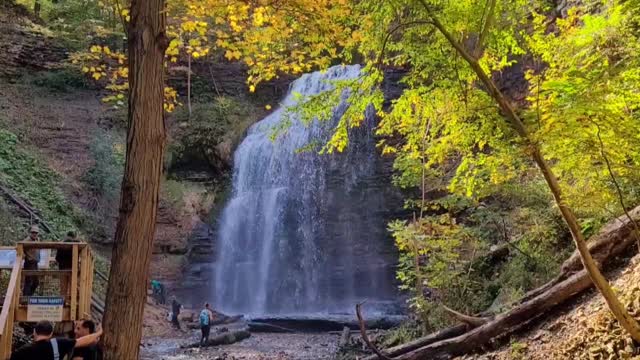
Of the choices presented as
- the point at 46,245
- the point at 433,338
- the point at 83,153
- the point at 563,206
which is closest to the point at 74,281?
the point at 46,245

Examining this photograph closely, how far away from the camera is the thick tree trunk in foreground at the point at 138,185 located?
4.05 meters

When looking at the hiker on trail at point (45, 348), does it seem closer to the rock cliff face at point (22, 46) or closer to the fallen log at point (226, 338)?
the fallen log at point (226, 338)

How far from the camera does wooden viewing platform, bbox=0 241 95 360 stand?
593 cm

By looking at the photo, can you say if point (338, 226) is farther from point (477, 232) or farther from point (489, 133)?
point (489, 133)

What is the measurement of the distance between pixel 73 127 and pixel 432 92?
72.7 feet

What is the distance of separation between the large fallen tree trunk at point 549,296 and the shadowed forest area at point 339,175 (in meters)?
0.02

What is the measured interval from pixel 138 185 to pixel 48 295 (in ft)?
13.6

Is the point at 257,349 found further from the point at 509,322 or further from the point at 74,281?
the point at 509,322

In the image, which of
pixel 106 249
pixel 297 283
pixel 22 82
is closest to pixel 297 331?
pixel 297 283

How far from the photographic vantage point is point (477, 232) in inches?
440

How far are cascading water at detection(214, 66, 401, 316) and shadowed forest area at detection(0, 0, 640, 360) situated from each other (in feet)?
0.33

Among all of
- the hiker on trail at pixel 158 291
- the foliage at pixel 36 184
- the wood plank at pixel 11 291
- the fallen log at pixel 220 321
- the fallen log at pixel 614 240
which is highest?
the foliage at pixel 36 184

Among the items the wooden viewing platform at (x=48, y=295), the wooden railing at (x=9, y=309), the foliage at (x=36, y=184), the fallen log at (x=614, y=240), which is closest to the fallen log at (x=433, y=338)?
the fallen log at (x=614, y=240)

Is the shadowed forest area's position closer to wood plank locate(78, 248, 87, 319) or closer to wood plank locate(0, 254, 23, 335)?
wood plank locate(0, 254, 23, 335)
